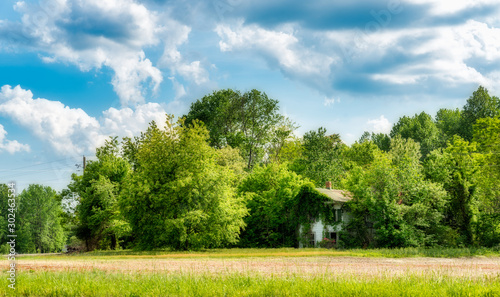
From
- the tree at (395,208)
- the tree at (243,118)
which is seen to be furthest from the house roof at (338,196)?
the tree at (243,118)

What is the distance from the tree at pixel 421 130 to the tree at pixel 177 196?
5915 cm

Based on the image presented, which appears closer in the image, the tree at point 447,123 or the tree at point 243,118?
the tree at point 243,118

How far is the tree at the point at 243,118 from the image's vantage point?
7181cm

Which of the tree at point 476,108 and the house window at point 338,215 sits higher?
the tree at point 476,108

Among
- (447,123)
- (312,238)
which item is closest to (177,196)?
(312,238)

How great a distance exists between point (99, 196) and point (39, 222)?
54.8 metres

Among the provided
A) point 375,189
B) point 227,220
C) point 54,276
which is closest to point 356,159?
point 375,189

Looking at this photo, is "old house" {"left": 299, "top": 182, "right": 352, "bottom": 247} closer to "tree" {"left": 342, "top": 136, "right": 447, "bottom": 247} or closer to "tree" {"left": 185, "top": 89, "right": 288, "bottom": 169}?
"tree" {"left": 342, "top": 136, "right": 447, "bottom": 247}

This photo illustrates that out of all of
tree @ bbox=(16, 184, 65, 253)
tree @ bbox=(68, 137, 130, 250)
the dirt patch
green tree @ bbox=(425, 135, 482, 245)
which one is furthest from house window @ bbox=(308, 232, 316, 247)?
tree @ bbox=(16, 184, 65, 253)

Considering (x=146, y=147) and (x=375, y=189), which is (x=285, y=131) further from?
(x=146, y=147)

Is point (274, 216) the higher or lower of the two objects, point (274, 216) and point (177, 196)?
the lower

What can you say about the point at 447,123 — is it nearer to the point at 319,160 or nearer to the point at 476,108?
the point at 476,108

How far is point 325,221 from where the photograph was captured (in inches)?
1895

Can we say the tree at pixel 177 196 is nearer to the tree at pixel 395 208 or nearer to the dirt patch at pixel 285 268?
the tree at pixel 395 208
